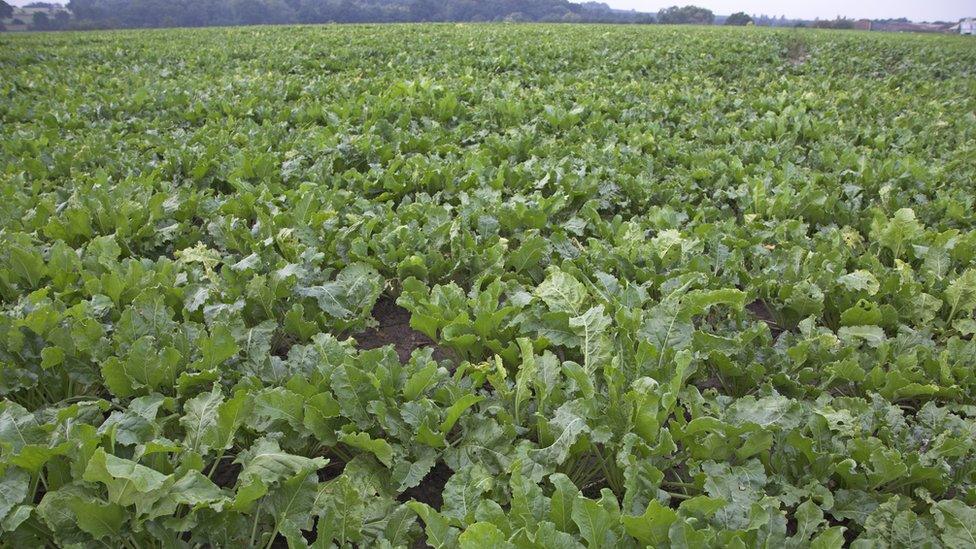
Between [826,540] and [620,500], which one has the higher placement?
[826,540]

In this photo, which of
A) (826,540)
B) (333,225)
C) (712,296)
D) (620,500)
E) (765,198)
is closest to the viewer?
(826,540)

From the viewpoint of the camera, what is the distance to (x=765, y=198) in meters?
4.58

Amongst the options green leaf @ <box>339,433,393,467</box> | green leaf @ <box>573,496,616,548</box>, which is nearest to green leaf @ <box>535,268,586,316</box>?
green leaf @ <box>339,433,393,467</box>

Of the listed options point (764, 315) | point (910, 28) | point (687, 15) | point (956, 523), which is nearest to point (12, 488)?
point (956, 523)

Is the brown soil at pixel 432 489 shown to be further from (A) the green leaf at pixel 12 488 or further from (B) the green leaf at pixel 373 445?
(A) the green leaf at pixel 12 488

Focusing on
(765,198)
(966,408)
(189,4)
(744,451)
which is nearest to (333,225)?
(744,451)

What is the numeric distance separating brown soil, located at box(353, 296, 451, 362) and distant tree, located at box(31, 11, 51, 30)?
169 ft

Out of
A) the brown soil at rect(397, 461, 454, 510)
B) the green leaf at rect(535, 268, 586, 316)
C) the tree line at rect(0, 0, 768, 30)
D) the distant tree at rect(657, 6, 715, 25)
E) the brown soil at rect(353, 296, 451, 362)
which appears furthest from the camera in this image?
the distant tree at rect(657, 6, 715, 25)

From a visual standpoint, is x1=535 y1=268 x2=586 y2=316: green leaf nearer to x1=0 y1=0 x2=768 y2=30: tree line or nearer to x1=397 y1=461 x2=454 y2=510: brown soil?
x1=397 y1=461 x2=454 y2=510: brown soil

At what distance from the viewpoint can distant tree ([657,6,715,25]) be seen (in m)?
64.0

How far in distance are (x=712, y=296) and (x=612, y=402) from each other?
86 centimetres

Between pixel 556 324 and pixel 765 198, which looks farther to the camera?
pixel 765 198

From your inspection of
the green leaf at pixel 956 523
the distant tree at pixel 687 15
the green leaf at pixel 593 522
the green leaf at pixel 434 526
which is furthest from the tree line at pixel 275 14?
the green leaf at pixel 956 523

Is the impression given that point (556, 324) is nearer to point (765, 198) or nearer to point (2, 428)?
point (2, 428)
